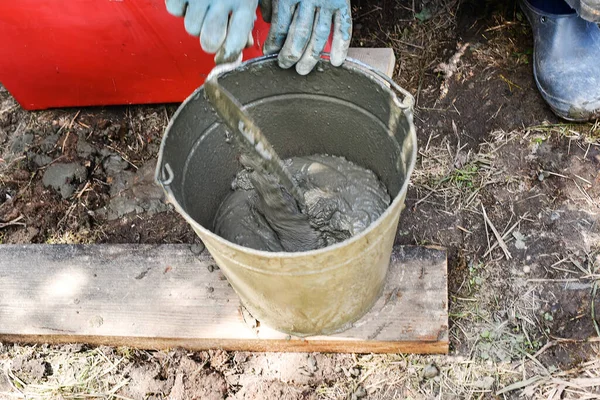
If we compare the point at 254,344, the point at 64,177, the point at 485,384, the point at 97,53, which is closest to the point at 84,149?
the point at 64,177

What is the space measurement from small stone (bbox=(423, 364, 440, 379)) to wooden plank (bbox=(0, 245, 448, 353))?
65mm

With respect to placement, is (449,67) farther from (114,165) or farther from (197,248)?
(114,165)

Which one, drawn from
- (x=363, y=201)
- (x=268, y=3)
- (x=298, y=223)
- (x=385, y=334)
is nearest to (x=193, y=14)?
(x=268, y=3)

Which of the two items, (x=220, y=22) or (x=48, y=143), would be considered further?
(x=48, y=143)

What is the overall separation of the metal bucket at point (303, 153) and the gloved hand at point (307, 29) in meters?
0.06

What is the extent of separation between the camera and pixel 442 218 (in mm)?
2262

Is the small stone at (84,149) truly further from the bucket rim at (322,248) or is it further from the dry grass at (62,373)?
the bucket rim at (322,248)

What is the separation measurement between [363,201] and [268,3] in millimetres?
756

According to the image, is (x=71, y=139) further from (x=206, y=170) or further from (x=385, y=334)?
(x=385, y=334)

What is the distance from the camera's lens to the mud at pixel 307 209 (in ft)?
6.10

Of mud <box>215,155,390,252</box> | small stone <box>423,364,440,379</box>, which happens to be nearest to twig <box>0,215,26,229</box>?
mud <box>215,155,390,252</box>

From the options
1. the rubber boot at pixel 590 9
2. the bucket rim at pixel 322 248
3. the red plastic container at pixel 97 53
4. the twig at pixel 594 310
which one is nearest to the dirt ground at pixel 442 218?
the twig at pixel 594 310

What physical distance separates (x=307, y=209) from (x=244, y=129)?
0.43 metres

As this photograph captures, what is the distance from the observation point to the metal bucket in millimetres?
1469
